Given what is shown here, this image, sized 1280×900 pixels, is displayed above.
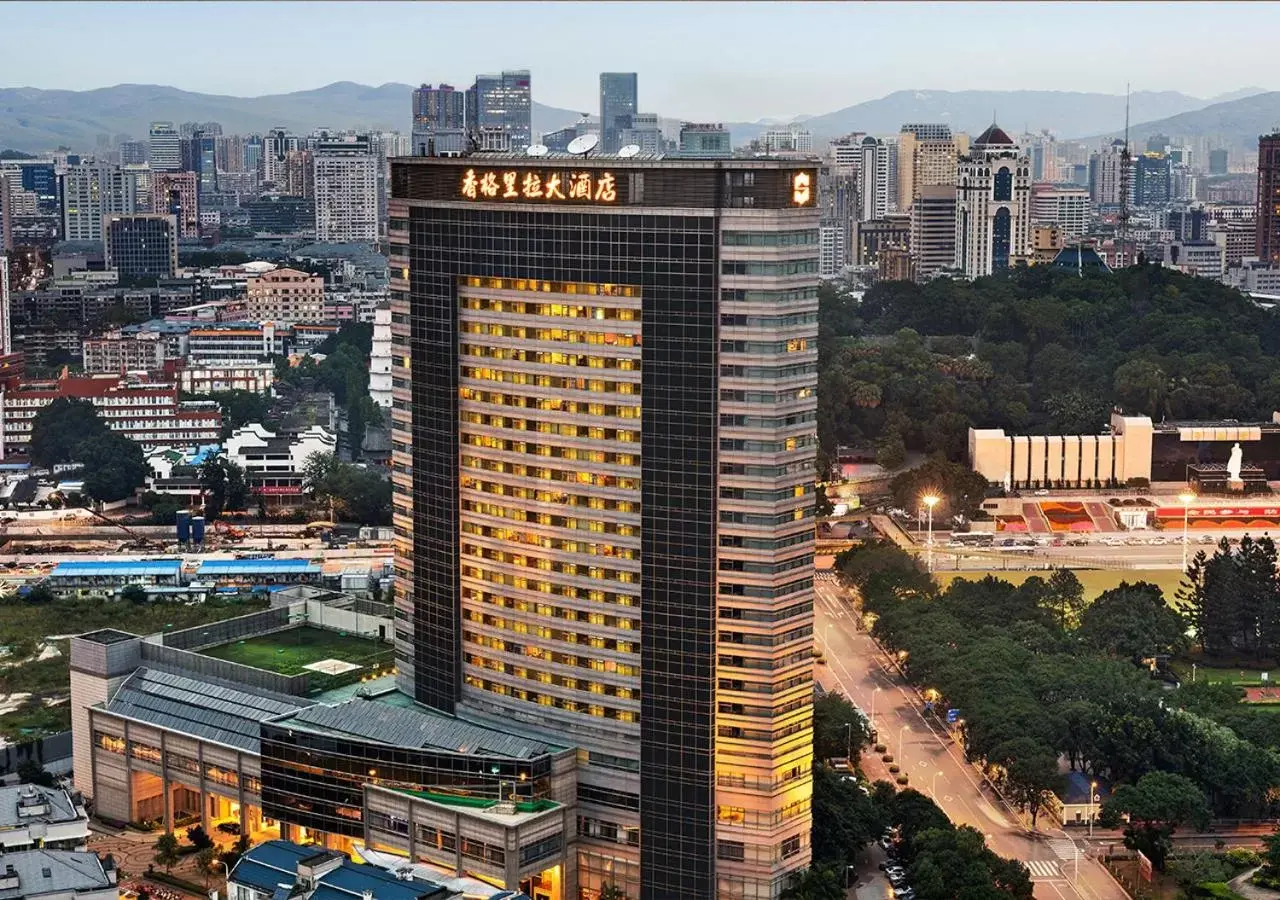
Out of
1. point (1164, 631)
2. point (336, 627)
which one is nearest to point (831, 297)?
point (1164, 631)

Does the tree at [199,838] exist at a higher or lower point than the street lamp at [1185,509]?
lower

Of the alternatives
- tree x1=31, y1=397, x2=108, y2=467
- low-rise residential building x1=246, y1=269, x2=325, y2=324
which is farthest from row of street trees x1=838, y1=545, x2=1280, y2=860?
low-rise residential building x1=246, y1=269, x2=325, y2=324

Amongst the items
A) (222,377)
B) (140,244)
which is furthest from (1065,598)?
(140,244)

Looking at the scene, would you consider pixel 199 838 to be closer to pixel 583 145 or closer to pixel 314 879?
pixel 314 879

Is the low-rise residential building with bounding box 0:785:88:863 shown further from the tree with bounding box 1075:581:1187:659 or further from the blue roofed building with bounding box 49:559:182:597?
the tree with bounding box 1075:581:1187:659

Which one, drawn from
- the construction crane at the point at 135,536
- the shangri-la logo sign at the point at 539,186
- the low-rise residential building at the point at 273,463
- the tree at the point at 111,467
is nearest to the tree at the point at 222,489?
the low-rise residential building at the point at 273,463

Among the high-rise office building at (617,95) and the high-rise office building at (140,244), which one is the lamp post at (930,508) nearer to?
the high-rise office building at (617,95)

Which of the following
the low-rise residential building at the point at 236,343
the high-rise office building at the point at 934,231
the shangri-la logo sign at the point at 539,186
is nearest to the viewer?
the shangri-la logo sign at the point at 539,186
